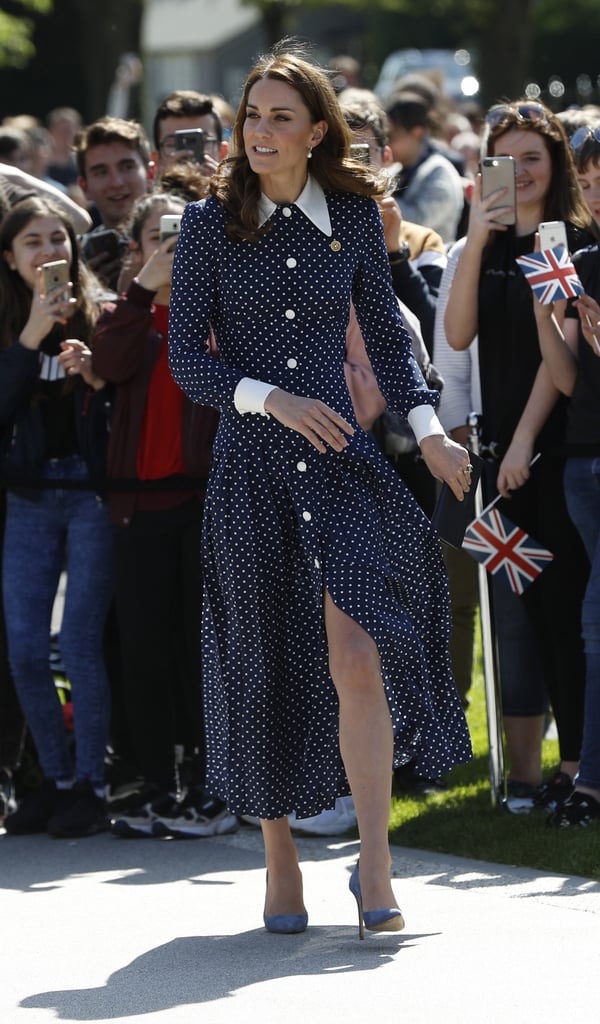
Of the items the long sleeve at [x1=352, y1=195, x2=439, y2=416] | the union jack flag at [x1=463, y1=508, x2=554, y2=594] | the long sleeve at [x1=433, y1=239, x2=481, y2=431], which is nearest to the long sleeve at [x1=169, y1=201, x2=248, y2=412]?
the long sleeve at [x1=352, y1=195, x2=439, y2=416]

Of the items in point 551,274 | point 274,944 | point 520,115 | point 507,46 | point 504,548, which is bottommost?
point 274,944

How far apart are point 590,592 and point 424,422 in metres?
1.25

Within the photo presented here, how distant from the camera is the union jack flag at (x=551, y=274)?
225 inches

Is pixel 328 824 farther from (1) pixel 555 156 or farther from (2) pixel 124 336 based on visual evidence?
(1) pixel 555 156

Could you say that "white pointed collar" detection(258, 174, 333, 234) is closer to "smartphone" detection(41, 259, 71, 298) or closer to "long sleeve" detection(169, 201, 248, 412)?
"long sleeve" detection(169, 201, 248, 412)

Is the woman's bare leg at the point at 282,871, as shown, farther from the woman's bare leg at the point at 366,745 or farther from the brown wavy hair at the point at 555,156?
the brown wavy hair at the point at 555,156


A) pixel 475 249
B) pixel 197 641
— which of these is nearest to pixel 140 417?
pixel 197 641

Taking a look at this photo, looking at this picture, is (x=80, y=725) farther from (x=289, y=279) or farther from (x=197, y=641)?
(x=289, y=279)

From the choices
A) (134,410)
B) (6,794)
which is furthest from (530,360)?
(6,794)

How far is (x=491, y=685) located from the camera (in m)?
6.14

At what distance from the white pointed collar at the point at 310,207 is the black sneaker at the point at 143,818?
2347mm

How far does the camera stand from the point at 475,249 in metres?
6.07

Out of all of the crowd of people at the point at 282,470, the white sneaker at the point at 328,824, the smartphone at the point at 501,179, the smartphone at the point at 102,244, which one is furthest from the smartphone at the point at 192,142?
the white sneaker at the point at 328,824

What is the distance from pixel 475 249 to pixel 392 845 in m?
1.97
